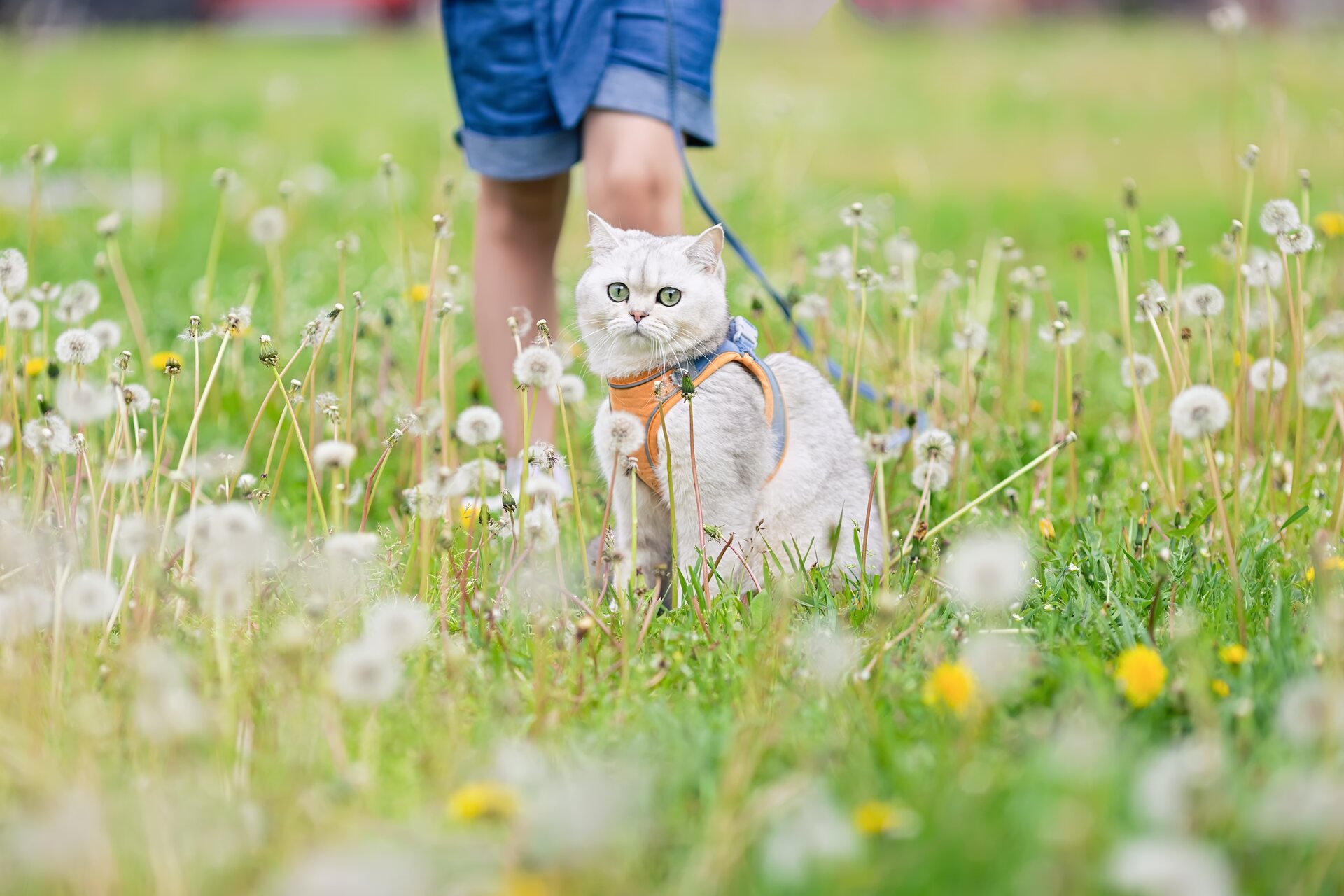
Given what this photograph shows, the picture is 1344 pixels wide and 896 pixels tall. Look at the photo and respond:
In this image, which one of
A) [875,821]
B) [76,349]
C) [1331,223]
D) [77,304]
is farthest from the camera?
[1331,223]

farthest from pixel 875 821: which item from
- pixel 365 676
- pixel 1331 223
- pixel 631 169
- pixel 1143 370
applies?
pixel 1331 223

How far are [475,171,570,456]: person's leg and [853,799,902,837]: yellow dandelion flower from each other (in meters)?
1.87

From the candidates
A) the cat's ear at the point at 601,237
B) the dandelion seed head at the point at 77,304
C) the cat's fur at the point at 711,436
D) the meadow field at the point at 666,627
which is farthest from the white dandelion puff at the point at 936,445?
the dandelion seed head at the point at 77,304

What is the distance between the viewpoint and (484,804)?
123cm

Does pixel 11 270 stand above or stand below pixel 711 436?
above

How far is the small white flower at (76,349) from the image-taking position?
2021 millimetres

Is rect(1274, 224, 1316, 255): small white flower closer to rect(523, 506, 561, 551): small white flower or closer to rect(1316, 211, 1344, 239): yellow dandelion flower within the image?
rect(1316, 211, 1344, 239): yellow dandelion flower

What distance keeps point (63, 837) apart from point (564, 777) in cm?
56

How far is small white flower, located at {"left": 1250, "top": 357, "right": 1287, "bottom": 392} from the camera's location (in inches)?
91.3

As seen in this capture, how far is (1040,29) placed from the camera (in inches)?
554

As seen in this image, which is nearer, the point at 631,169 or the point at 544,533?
the point at 544,533

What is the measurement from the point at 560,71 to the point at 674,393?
3.07ft

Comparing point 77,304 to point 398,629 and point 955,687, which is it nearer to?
point 398,629

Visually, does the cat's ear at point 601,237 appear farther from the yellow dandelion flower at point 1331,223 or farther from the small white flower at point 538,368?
the yellow dandelion flower at point 1331,223
